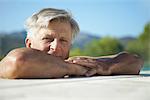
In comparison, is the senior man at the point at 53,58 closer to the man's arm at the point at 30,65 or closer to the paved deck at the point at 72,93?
the man's arm at the point at 30,65

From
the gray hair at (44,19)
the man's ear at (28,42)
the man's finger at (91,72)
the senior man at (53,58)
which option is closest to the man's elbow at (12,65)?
the senior man at (53,58)

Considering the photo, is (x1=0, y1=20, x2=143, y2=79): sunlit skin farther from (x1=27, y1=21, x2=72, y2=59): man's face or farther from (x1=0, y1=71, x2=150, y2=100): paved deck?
(x1=0, y1=71, x2=150, y2=100): paved deck

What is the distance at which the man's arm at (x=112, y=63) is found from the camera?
1.55 metres

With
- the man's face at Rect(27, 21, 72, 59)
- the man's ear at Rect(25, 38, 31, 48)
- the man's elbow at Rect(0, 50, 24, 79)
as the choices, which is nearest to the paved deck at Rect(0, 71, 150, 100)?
the man's elbow at Rect(0, 50, 24, 79)

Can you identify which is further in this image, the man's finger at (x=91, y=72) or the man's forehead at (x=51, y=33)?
the man's forehead at (x=51, y=33)

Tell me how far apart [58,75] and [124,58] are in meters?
0.50

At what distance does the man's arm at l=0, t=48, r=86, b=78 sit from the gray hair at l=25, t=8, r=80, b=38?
428 mm

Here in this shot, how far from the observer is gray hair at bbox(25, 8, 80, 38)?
1772 mm

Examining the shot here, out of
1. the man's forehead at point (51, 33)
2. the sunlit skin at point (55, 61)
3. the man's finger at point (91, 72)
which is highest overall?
the man's forehead at point (51, 33)

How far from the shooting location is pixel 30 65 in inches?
51.6

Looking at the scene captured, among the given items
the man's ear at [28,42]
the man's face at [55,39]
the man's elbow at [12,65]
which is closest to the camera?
the man's elbow at [12,65]

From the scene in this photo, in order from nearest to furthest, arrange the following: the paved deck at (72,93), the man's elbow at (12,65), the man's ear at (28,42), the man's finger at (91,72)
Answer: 1. the paved deck at (72,93)
2. the man's elbow at (12,65)
3. the man's finger at (91,72)
4. the man's ear at (28,42)

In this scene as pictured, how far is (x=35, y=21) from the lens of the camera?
6.10ft

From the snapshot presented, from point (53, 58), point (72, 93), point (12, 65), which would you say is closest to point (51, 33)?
point (53, 58)
